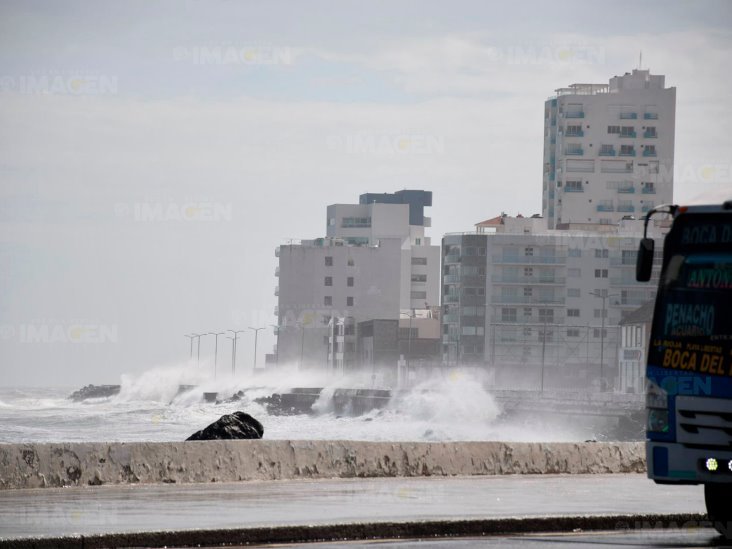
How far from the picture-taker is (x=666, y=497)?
16.5 m

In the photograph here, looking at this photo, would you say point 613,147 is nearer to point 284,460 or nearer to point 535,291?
point 535,291

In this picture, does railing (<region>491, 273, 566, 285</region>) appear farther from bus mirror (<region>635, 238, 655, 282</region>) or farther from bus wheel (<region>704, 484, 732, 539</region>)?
bus wheel (<region>704, 484, 732, 539</region>)

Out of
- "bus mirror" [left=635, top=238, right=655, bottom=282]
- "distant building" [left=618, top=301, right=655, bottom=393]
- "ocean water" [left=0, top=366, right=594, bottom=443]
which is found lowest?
"ocean water" [left=0, top=366, right=594, bottom=443]

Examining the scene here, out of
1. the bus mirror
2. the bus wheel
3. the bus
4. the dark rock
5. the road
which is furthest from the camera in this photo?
the dark rock

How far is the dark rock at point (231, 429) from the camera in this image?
20.6 m

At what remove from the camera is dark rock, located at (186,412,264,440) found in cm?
2064

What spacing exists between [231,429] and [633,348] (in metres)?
122

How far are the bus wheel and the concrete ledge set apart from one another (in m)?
0.65

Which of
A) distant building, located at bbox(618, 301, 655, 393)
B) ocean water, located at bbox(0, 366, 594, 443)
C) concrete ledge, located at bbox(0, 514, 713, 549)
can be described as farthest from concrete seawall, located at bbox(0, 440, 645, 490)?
distant building, located at bbox(618, 301, 655, 393)

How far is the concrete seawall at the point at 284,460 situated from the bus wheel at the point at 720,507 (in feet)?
17.6

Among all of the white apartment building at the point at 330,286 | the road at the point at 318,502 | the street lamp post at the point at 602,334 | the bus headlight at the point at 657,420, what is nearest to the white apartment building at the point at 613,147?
the street lamp post at the point at 602,334

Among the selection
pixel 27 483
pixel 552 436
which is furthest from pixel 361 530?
pixel 552 436

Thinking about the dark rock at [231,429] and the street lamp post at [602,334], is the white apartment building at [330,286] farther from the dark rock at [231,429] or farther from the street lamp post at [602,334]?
the dark rock at [231,429]

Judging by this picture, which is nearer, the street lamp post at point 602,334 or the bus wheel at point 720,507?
the bus wheel at point 720,507
